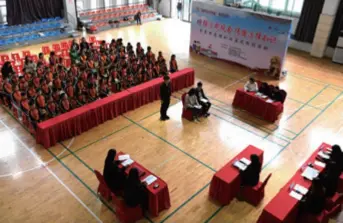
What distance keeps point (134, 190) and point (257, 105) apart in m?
5.82

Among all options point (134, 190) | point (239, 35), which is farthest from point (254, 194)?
point (239, 35)

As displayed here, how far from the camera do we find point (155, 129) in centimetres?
913

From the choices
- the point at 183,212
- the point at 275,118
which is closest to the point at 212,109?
the point at 275,118

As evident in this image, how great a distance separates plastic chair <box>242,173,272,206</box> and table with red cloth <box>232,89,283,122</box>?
11.9 ft

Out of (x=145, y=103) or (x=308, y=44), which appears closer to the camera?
(x=145, y=103)

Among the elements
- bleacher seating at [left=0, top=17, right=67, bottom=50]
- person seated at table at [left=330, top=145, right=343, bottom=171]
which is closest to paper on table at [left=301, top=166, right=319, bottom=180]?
person seated at table at [left=330, top=145, right=343, bottom=171]

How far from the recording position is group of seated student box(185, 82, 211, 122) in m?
9.38

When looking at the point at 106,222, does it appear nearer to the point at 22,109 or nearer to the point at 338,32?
the point at 22,109

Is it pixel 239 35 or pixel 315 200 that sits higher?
pixel 239 35

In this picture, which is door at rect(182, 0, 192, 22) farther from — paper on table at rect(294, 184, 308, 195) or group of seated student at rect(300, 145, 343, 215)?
paper on table at rect(294, 184, 308, 195)

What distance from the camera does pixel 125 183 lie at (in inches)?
236

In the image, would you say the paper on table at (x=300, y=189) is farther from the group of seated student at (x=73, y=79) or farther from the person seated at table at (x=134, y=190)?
the group of seated student at (x=73, y=79)

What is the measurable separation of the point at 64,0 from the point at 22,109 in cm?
1157

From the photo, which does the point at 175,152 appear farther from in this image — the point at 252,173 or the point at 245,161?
the point at 252,173
